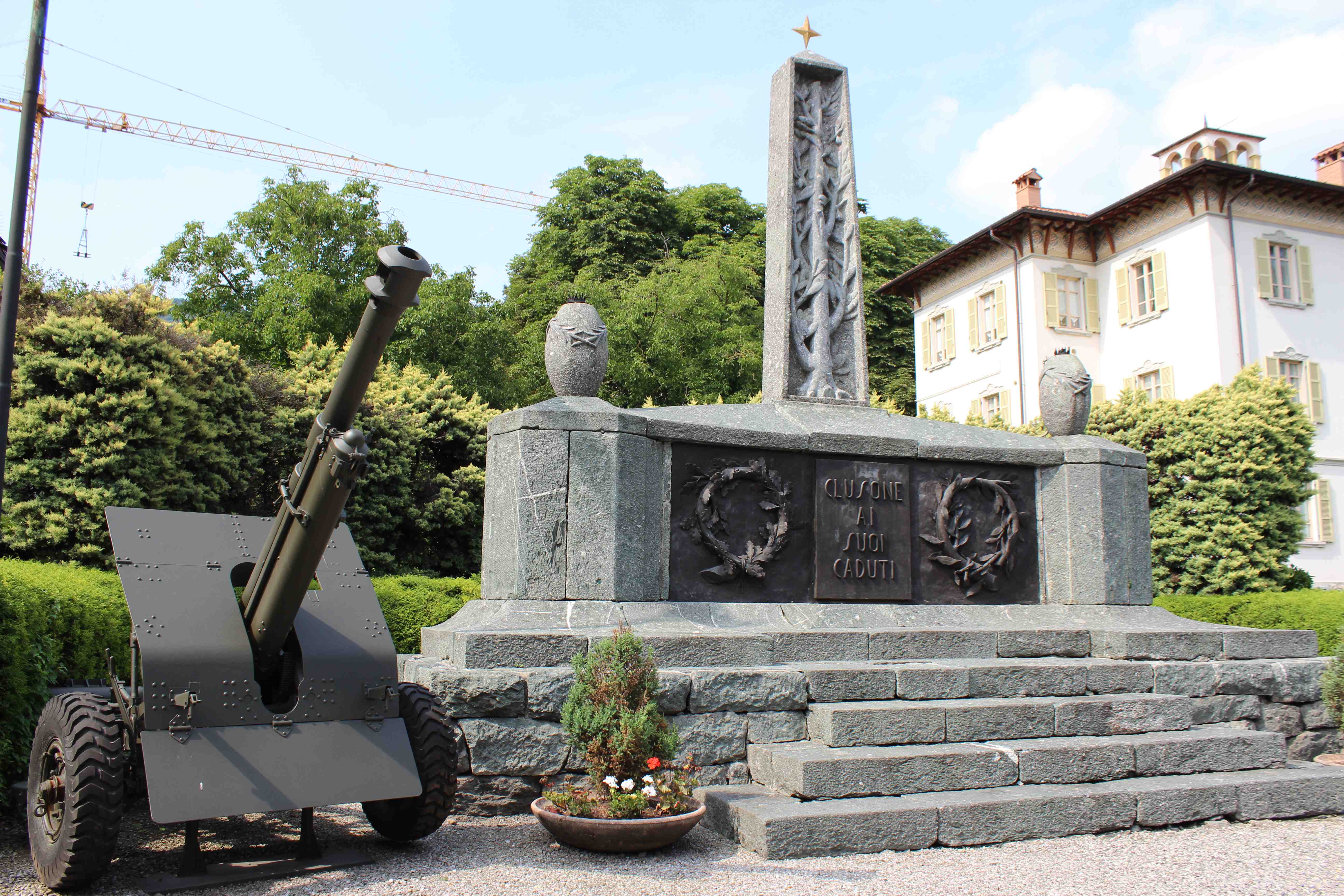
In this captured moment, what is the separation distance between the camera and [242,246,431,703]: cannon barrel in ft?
12.8


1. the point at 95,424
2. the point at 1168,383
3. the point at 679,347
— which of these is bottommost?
the point at 95,424

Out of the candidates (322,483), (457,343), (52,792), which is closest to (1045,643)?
(322,483)

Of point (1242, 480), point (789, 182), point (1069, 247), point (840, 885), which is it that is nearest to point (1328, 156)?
point (1069, 247)

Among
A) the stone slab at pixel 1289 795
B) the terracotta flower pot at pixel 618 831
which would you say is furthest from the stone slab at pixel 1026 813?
the terracotta flower pot at pixel 618 831

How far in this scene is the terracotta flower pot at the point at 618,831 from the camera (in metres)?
4.66

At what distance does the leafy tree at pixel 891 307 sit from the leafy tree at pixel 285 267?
1590 cm

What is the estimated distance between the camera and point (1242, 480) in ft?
49.2

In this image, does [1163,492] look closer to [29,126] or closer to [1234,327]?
[1234,327]

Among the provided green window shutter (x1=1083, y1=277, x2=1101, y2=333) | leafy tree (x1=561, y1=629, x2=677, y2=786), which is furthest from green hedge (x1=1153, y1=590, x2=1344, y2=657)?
green window shutter (x1=1083, y1=277, x2=1101, y2=333)

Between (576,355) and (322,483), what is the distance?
10.5 ft

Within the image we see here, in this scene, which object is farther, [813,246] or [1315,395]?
[1315,395]

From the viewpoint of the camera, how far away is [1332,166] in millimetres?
26000

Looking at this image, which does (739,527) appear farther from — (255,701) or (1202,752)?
(255,701)

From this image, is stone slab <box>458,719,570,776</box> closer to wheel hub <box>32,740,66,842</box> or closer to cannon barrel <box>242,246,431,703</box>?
cannon barrel <box>242,246,431,703</box>
